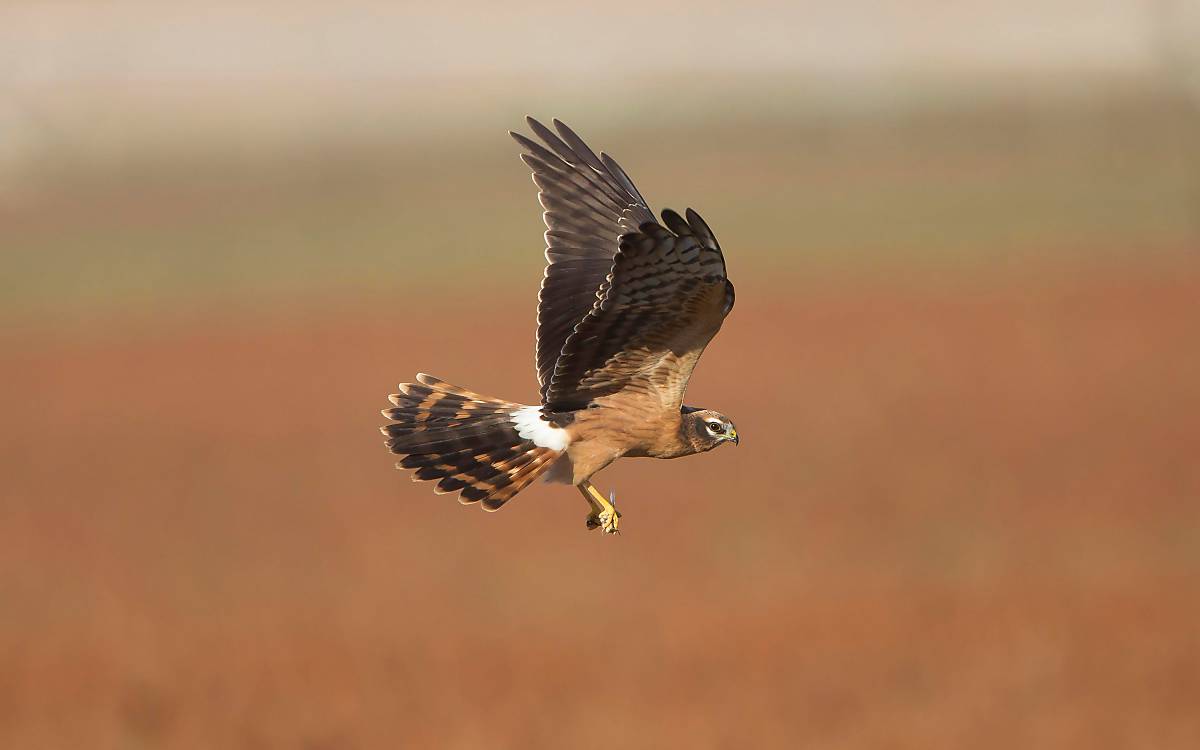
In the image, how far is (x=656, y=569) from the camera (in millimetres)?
30953

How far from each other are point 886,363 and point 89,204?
139 ft

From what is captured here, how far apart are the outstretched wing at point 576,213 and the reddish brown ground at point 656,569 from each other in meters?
15.9

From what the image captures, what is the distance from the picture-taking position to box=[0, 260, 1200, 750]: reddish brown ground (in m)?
25.5

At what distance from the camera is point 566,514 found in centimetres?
3431

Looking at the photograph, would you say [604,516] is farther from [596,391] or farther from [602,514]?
[596,391]

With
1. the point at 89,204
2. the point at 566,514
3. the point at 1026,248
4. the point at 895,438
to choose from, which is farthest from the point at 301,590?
the point at 89,204

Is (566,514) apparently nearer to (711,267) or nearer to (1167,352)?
(1167,352)

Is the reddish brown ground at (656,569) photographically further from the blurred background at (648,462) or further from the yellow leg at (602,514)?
the yellow leg at (602,514)

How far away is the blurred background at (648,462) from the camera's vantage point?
26125 millimetres

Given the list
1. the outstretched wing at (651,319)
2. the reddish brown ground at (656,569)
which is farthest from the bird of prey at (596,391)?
the reddish brown ground at (656,569)

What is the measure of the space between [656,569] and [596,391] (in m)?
22.3

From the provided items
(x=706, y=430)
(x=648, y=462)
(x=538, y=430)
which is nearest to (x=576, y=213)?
(x=538, y=430)

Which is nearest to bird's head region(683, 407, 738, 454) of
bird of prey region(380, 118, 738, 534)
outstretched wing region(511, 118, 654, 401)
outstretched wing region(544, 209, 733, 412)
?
bird of prey region(380, 118, 738, 534)

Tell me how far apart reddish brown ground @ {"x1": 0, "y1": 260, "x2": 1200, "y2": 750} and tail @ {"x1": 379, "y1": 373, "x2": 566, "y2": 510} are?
53.4ft
